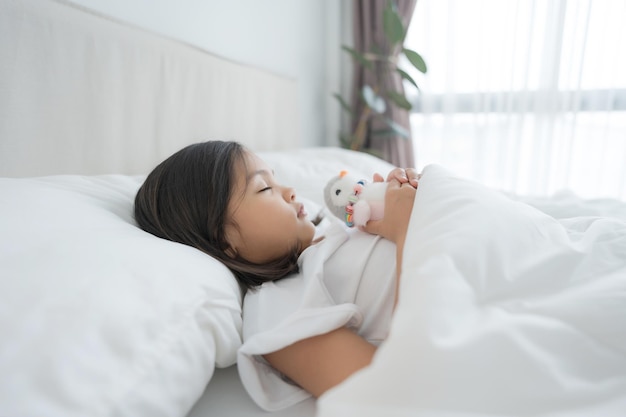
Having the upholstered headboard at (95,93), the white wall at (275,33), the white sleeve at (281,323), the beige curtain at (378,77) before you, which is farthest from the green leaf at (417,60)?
the white sleeve at (281,323)

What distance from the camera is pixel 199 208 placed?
0.84 m

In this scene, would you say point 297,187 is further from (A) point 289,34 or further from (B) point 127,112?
(A) point 289,34

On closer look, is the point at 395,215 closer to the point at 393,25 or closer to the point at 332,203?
the point at 332,203

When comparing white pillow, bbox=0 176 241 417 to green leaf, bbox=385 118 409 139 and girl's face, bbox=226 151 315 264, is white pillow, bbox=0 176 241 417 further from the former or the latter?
green leaf, bbox=385 118 409 139

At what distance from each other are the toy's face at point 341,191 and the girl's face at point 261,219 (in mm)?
92

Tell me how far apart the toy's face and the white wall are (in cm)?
80

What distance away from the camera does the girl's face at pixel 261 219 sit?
33.4 inches

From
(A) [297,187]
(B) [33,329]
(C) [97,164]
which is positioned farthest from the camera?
(A) [297,187]

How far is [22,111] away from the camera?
88cm

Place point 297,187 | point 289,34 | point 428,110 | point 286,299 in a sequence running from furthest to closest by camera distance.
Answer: point 428,110
point 289,34
point 297,187
point 286,299

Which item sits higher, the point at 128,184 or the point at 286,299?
the point at 128,184

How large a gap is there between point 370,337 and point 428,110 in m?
2.36

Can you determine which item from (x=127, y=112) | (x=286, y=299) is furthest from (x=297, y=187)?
→ (x=286, y=299)

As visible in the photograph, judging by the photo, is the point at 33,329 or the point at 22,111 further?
the point at 22,111
